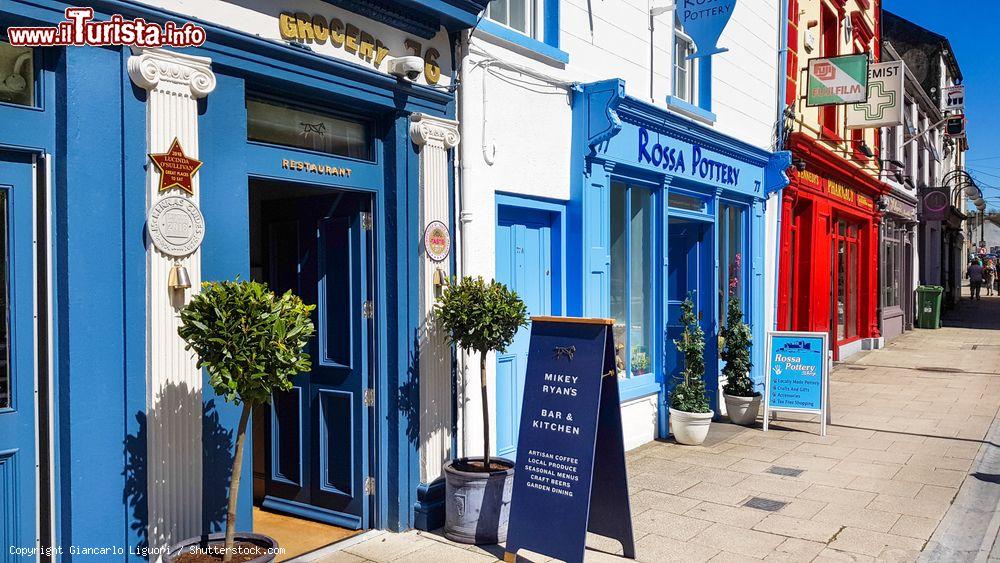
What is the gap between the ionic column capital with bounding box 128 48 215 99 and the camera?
4.01 metres

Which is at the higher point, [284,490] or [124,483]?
[124,483]

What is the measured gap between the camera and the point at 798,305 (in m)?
13.4

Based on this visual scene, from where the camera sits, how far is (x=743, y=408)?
378 inches

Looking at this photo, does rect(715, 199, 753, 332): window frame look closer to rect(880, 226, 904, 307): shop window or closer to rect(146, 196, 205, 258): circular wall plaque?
rect(146, 196, 205, 258): circular wall plaque

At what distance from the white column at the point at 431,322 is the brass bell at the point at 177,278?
192cm

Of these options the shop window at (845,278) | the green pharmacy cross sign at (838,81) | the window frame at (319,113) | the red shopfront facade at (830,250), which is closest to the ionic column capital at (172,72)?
the window frame at (319,113)

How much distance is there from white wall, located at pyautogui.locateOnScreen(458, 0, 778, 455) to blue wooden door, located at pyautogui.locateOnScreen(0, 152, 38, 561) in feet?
9.74

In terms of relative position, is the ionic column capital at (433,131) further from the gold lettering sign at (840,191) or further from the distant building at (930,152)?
the distant building at (930,152)

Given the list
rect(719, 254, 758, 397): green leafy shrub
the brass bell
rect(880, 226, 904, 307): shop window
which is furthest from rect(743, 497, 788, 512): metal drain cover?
rect(880, 226, 904, 307): shop window

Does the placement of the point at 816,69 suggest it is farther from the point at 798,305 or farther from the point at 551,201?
the point at 551,201

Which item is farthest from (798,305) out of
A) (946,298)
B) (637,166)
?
(946,298)

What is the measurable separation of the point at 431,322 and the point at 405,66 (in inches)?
71.0

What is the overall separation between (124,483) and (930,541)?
5.15m

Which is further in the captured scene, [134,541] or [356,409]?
[356,409]
